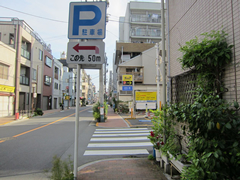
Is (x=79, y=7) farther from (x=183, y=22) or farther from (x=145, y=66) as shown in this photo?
(x=145, y=66)

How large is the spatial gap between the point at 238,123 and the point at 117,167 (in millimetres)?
3314

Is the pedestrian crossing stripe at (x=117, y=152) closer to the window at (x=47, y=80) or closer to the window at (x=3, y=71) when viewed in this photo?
the window at (x=3, y=71)

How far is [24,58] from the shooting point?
79.6 ft

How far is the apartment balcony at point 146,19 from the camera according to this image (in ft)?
127

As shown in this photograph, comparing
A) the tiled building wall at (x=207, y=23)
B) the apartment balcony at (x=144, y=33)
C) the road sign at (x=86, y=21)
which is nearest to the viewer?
the tiled building wall at (x=207, y=23)

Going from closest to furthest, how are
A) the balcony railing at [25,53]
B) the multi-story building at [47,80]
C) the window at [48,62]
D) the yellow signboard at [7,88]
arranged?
the yellow signboard at [7,88] < the balcony railing at [25,53] < the multi-story building at [47,80] < the window at [48,62]

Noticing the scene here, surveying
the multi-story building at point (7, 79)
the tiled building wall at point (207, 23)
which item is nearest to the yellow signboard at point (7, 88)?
the multi-story building at point (7, 79)

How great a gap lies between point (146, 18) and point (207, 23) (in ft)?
127

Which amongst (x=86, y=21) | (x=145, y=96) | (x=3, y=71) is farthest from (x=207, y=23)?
(x=3, y=71)

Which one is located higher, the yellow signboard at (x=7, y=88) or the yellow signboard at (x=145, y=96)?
the yellow signboard at (x=7, y=88)

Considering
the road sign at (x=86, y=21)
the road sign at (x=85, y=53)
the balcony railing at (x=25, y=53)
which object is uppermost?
the balcony railing at (x=25, y=53)

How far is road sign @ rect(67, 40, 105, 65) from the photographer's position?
11.9 ft

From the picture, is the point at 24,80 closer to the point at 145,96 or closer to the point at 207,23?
the point at 145,96

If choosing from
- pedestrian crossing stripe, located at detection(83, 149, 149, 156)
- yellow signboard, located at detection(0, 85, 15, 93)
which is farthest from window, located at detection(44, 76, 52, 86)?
pedestrian crossing stripe, located at detection(83, 149, 149, 156)
